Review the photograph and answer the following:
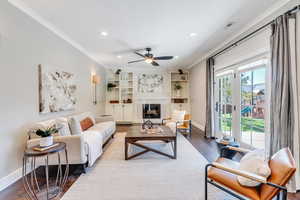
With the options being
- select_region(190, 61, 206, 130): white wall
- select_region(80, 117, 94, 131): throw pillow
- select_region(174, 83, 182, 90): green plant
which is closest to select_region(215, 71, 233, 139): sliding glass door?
select_region(190, 61, 206, 130): white wall

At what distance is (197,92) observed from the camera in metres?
6.24

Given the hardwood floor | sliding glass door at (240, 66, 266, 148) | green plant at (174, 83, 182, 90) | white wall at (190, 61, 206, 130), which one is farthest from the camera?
green plant at (174, 83, 182, 90)

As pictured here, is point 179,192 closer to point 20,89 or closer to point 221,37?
point 20,89

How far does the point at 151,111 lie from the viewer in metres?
7.25

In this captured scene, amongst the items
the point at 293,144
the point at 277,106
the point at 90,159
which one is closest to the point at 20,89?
the point at 90,159

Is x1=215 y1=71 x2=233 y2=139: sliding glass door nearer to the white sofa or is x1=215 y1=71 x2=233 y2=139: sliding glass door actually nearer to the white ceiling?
the white ceiling

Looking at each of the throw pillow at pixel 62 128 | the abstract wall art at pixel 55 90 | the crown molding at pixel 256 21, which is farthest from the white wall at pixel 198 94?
the throw pillow at pixel 62 128

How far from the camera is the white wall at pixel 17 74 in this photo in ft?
7.09

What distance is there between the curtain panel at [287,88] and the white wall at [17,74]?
395 centimetres

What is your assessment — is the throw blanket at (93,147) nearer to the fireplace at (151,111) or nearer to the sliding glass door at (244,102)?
the sliding glass door at (244,102)

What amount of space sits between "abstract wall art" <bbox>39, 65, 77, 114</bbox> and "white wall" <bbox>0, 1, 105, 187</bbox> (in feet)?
0.38

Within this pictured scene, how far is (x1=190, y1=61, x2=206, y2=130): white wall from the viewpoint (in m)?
5.57

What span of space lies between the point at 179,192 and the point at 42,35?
363cm

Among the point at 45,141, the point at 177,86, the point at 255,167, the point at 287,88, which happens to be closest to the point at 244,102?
the point at 287,88
